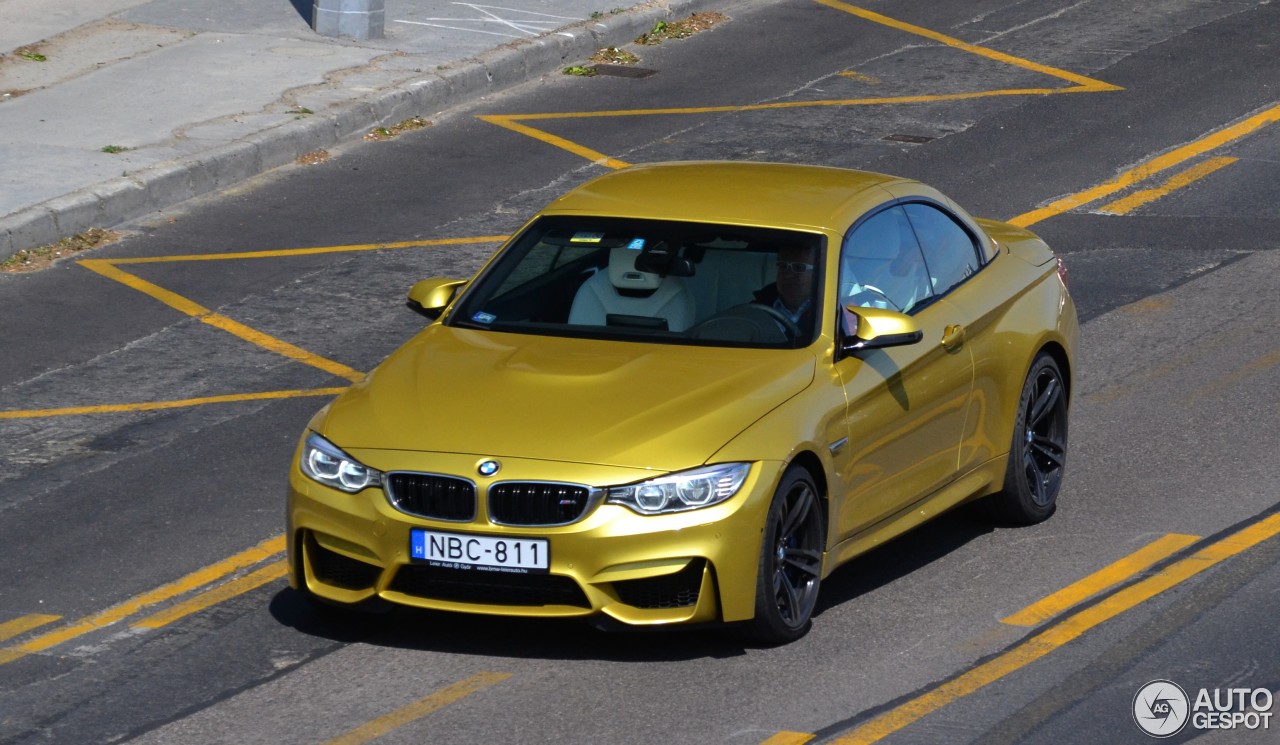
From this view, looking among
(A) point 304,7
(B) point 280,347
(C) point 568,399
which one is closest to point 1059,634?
(C) point 568,399

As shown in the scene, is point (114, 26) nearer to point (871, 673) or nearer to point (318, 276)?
point (318, 276)

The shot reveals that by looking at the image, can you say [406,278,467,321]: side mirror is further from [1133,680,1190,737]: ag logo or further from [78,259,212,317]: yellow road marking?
[78,259,212,317]: yellow road marking

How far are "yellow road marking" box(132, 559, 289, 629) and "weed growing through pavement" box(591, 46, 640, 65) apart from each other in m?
10.6

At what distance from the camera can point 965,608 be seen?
7.12 meters

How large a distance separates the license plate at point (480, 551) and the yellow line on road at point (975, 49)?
1135cm

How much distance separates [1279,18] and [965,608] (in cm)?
1359

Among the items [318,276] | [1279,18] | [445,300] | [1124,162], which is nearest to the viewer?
[445,300]

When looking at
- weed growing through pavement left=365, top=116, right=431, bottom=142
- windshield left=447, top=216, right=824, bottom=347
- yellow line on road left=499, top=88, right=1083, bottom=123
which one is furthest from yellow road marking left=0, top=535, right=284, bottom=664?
yellow line on road left=499, top=88, right=1083, bottom=123

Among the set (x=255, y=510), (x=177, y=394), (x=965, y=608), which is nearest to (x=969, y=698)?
(x=965, y=608)

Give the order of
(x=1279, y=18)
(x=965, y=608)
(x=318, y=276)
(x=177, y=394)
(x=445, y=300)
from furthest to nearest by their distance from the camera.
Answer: (x=1279, y=18), (x=318, y=276), (x=177, y=394), (x=445, y=300), (x=965, y=608)

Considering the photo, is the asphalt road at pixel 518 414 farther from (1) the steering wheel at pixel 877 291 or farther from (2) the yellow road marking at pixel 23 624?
(1) the steering wheel at pixel 877 291

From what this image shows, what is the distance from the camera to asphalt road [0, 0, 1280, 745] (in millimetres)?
6297

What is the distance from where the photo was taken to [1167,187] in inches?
546

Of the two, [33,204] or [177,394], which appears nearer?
[177,394]
